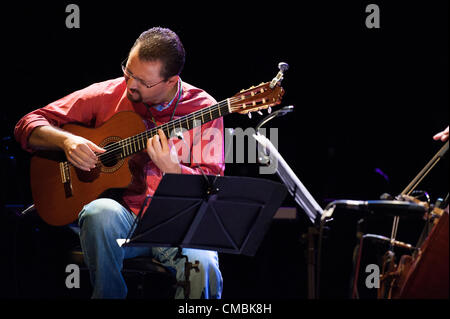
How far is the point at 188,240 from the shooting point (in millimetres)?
2188

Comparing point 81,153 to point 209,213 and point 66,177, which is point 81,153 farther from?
point 209,213

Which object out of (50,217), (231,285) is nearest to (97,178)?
(50,217)

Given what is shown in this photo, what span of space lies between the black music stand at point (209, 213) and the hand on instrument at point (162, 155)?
297 mm

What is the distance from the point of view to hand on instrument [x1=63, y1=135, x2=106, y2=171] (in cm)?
255

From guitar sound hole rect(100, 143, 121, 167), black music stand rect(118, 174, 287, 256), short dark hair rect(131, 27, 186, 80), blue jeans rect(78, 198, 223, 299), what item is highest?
short dark hair rect(131, 27, 186, 80)

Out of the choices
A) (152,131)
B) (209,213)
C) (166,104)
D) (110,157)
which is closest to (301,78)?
(166,104)

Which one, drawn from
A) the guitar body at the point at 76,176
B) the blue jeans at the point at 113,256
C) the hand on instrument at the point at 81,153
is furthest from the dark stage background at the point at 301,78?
the blue jeans at the point at 113,256

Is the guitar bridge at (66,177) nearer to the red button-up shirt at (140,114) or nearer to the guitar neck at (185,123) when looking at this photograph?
the red button-up shirt at (140,114)

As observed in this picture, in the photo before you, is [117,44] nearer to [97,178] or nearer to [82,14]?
[82,14]

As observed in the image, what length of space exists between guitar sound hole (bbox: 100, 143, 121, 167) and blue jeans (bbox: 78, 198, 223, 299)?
256 mm

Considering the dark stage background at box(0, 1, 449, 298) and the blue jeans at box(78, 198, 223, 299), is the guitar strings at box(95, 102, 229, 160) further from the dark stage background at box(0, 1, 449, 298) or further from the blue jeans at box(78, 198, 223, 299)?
the dark stage background at box(0, 1, 449, 298)

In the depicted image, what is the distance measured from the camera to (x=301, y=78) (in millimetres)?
4438

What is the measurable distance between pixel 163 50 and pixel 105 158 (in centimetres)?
66

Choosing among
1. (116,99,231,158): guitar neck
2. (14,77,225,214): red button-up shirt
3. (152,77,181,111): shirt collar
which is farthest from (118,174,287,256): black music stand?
(152,77,181,111): shirt collar
